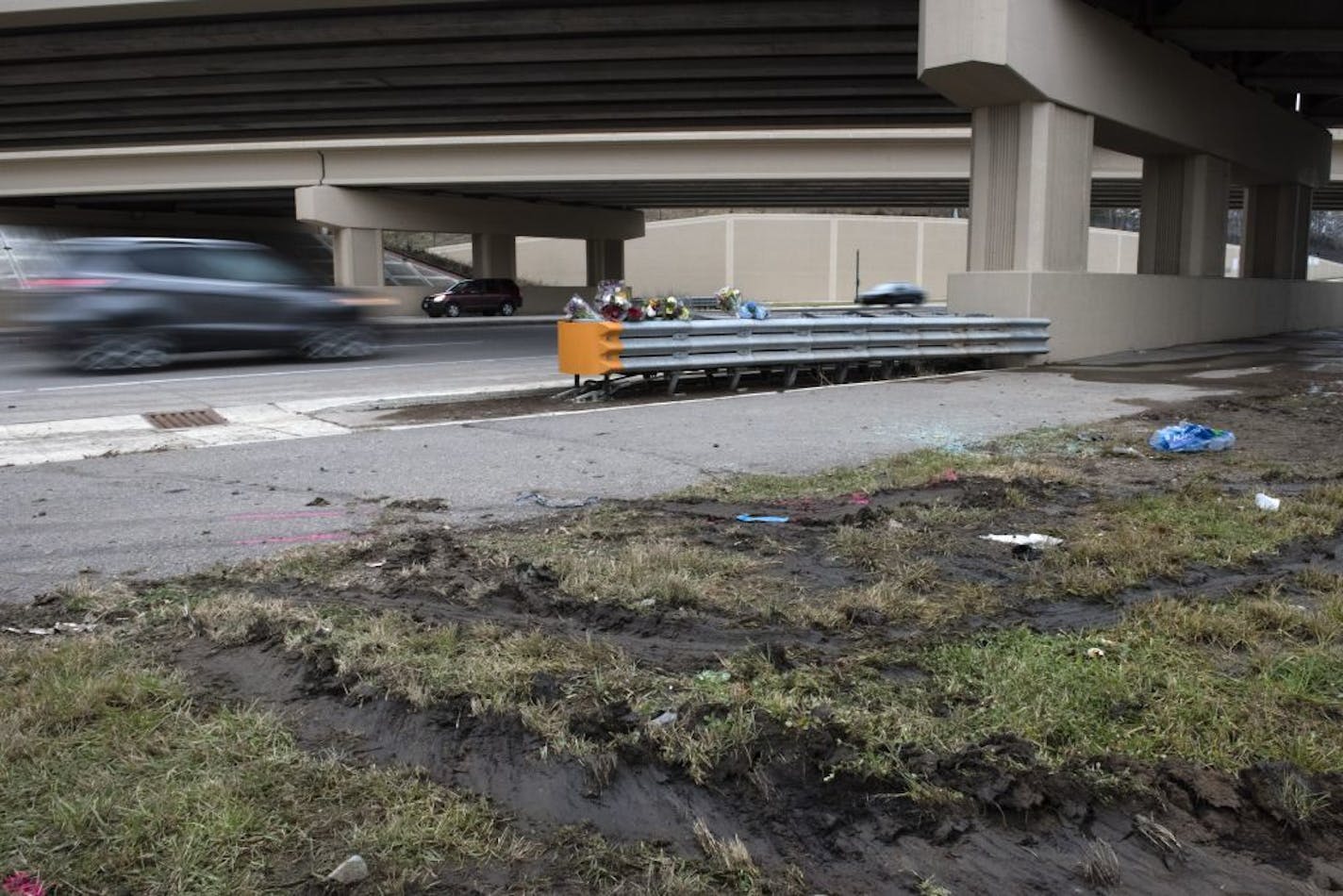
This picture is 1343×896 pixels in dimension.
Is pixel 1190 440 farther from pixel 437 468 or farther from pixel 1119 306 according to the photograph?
pixel 1119 306

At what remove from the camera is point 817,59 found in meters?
22.7

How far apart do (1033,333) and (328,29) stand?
50.0 feet

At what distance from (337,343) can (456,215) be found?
26905 millimetres

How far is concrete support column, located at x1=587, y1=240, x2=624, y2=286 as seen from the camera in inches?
2094

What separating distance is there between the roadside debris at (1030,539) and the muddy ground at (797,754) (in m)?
0.13

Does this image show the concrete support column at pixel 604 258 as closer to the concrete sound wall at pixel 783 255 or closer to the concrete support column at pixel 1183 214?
the concrete sound wall at pixel 783 255

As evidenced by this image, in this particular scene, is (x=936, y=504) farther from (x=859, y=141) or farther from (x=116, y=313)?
(x=859, y=141)

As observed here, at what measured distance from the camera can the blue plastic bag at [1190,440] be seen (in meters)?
8.54

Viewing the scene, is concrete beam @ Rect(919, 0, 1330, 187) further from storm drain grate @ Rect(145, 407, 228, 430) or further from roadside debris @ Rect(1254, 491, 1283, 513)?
storm drain grate @ Rect(145, 407, 228, 430)

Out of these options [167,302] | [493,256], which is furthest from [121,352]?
[493,256]

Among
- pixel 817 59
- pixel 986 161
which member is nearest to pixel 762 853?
pixel 986 161

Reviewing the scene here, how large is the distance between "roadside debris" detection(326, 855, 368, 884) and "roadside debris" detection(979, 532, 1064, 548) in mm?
3859

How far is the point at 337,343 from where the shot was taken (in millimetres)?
17156

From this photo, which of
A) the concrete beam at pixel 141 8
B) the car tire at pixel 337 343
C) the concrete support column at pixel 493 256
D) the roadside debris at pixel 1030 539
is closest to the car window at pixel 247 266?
the car tire at pixel 337 343
